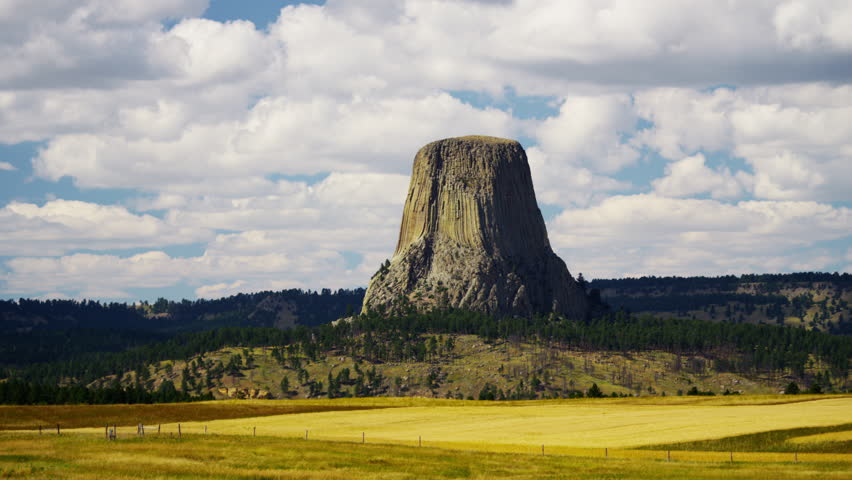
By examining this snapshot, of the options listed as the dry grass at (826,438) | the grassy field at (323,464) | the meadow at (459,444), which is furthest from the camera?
the dry grass at (826,438)

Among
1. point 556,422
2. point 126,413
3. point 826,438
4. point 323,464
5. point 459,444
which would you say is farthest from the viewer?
point 126,413

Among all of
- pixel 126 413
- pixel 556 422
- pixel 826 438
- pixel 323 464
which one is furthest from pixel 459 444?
pixel 126 413

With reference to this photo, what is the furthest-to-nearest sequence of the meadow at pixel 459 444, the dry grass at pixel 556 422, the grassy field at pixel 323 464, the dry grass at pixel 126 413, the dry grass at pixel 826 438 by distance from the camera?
the dry grass at pixel 126 413 → the dry grass at pixel 556 422 → the dry grass at pixel 826 438 → the meadow at pixel 459 444 → the grassy field at pixel 323 464

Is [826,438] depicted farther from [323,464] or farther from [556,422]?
[323,464]

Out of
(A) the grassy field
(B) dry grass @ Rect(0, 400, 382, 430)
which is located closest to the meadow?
(A) the grassy field

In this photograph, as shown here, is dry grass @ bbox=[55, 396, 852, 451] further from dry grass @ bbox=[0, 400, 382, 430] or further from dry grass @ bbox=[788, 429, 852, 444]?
dry grass @ bbox=[0, 400, 382, 430]

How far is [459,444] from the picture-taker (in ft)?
324

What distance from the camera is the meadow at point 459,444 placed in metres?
75.2

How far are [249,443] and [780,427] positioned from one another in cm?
5675

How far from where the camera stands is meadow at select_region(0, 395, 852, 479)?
7525 cm

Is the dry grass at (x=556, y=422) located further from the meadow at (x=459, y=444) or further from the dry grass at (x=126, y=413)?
the dry grass at (x=126, y=413)

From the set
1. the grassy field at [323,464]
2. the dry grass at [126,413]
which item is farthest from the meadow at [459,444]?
the dry grass at [126,413]

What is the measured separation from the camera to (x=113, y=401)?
604 ft

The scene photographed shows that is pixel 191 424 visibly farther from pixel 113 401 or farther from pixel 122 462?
pixel 113 401
